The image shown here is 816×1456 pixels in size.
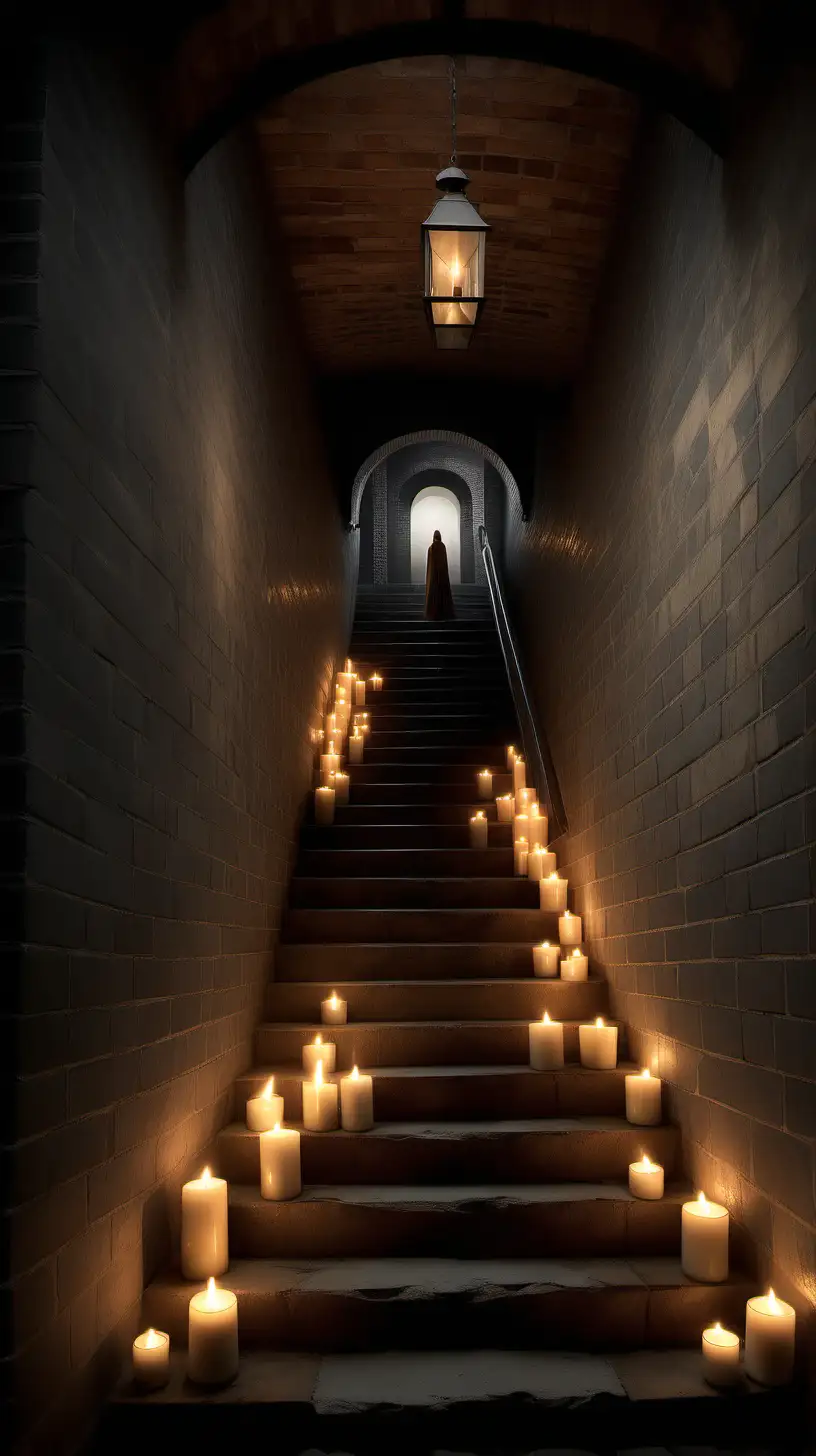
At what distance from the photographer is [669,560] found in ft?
10.3

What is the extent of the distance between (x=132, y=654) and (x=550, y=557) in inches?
159

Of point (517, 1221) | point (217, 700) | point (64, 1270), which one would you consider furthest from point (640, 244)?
point (64, 1270)

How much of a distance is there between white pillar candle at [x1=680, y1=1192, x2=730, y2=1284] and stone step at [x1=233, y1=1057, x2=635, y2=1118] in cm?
80

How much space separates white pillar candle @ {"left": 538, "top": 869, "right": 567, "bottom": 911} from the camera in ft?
14.4

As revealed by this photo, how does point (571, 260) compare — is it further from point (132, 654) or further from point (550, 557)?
point (132, 654)

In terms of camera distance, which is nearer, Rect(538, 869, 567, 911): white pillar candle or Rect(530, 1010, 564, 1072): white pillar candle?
Rect(530, 1010, 564, 1072): white pillar candle

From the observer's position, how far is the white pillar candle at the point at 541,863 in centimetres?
462

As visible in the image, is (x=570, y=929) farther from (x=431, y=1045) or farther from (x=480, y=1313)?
(x=480, y=1313)

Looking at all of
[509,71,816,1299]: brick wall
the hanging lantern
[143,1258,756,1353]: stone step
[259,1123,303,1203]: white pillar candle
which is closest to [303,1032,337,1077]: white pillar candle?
[259,1123,303,1203]: white pillar candle

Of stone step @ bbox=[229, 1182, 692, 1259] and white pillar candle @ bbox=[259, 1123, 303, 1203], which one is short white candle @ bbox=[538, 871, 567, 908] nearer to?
stone step @ bbox=[229, 1182, 692, 1259]

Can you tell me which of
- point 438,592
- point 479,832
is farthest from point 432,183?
point 438,592

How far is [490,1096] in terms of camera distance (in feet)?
10.6

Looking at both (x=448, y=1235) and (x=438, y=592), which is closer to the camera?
(x=448, y=1235)

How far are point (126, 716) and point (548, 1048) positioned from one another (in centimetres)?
189
